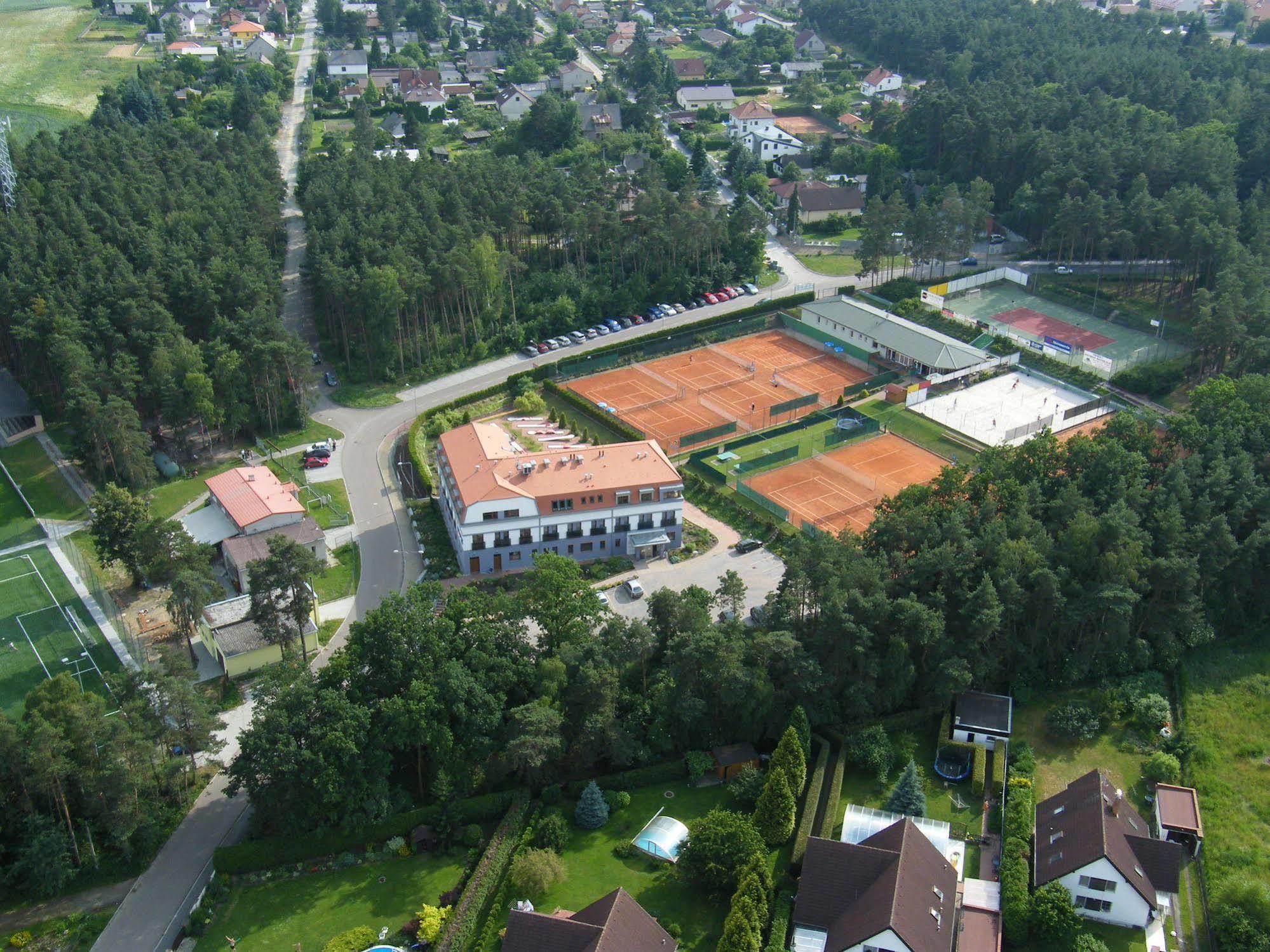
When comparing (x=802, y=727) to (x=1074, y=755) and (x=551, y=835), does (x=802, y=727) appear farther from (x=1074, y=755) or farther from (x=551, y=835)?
(x=1074, y=755)

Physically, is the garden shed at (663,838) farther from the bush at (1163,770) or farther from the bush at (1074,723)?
the bush at (1163,770)

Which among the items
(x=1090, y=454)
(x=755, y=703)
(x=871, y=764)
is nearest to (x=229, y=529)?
(x=755, y=703)

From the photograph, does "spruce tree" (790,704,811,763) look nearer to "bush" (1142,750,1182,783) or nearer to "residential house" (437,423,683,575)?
"bush" (1142,750,1182,783)

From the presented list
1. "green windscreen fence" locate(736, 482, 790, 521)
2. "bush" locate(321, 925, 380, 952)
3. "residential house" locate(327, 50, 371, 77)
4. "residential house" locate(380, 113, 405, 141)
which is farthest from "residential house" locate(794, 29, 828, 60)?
"bush" locate(321, 925, 380, 952)

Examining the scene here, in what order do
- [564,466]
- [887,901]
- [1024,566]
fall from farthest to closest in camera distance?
[564,466], [1024,566], [887,901]

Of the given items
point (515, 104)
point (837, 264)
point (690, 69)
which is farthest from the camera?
point (690, 69)

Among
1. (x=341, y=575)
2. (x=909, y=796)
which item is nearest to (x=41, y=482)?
(x=341, y=575)

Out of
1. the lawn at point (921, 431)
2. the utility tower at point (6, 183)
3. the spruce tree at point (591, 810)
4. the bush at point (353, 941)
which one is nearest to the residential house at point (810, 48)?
the lawn at point (921, 431)

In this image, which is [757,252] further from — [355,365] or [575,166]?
[355,365]
